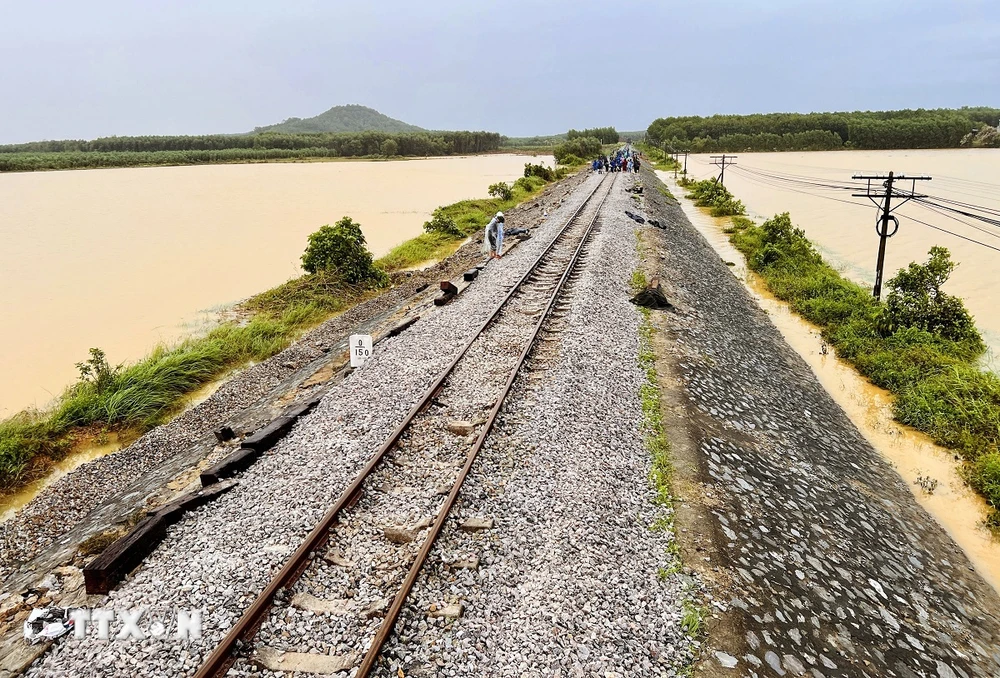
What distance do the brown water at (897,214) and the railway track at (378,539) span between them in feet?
41.9

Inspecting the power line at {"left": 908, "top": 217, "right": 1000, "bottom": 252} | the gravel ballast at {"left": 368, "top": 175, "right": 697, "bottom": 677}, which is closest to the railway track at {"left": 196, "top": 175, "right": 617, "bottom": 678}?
the gravel ballast at {"left": 368, "top": 175, "right": 697, "bottom": 677}

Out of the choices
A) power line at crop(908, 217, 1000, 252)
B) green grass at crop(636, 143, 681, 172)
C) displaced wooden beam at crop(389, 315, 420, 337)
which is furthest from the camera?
green grass at crop(636, 143, 681, 172)

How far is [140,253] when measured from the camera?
2709 centimetres

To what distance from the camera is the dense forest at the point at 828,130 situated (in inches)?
4508

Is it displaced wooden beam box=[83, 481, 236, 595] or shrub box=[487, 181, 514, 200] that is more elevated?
shrub box=[487, 181, 514, 200]

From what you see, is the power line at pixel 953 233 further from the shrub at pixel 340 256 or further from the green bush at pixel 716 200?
the shrub at pixel 340 256

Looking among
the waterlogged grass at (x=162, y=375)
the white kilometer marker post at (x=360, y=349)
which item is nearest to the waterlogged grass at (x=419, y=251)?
the waterlogged grass at (x=162, y=375)

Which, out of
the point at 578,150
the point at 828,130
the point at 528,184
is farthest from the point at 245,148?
the point at 828,130

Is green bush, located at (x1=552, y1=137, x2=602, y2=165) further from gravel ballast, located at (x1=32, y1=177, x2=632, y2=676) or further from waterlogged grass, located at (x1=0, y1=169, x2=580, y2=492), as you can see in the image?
gravel ballast, located at (x1=32, y1=177, x2=632, y2=676)

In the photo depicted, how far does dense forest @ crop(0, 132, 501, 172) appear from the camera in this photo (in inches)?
3946

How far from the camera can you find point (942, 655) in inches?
225

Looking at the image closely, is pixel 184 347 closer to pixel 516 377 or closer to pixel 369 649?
pixel 516 377

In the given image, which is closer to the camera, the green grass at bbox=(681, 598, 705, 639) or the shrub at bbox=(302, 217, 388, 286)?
the green grass at bbox=(681, 598, 705, 639)

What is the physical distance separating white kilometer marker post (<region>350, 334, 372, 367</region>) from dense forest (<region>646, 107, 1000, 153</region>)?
120 m
